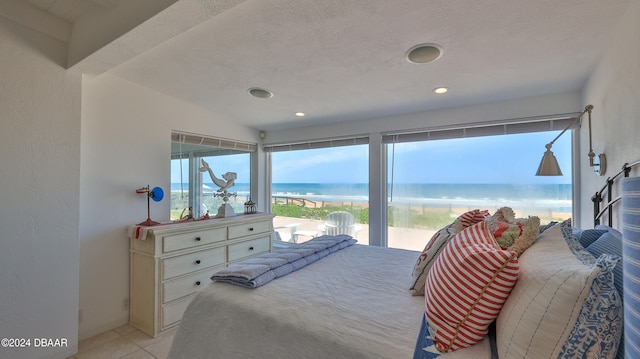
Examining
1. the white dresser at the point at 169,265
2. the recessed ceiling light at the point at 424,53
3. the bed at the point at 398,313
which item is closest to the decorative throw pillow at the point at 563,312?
the bed at the point at 398,313

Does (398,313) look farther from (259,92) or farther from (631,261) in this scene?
(259,92)

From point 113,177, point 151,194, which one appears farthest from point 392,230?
point 113,177

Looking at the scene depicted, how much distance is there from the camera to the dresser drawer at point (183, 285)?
2.33 m

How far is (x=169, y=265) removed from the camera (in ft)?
7.72

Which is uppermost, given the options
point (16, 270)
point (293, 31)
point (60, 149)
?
point (293, 31)

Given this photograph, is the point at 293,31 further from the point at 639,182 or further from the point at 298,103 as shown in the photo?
the point at 639,182

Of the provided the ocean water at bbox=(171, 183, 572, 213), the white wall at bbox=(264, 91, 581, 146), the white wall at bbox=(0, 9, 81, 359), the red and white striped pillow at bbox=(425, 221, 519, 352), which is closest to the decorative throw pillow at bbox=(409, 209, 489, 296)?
the red and white striped pillow at bbox=(425, 221, 519, 352)

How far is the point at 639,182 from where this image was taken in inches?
14.8

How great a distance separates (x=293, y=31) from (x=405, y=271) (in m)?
1.70

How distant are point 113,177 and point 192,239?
894 mm

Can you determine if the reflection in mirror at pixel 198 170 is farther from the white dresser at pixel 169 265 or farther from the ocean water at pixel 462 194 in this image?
the white dresser at pixel 169 265

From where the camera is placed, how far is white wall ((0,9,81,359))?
173cm

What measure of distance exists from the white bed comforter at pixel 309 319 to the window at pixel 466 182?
4.95 ft

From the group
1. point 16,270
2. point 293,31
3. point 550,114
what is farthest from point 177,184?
point 550,114
